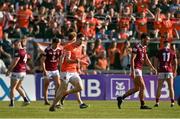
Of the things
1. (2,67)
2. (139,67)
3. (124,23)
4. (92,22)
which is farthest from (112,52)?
(139,67)

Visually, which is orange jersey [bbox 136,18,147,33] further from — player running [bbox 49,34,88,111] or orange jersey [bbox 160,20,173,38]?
player running [bbox 49,34,88,111]

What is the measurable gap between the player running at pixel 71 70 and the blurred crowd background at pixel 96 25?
8.72 m

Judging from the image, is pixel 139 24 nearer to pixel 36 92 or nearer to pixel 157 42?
pixel 157 42

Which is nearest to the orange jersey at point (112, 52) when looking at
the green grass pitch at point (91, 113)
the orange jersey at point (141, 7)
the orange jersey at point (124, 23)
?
the orange jersey at point (124, 23)

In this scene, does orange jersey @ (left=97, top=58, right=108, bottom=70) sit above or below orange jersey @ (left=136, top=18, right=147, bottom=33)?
below

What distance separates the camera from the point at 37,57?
32125 millimetres

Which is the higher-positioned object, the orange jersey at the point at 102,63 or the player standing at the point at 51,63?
the player standing at the point at 51,63

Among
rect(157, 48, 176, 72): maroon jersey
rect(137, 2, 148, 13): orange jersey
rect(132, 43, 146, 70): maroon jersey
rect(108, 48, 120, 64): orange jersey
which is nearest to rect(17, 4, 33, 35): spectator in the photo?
rect(108, 48, 120, 64): orange jersey

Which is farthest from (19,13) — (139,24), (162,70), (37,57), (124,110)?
(124,110)

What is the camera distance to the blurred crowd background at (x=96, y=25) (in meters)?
32.2

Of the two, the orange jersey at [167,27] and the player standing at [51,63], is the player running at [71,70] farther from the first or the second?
the orange jersey at [167,27]

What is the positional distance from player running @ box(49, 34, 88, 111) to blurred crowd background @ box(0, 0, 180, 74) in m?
8.72

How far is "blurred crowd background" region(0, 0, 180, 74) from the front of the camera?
106ft

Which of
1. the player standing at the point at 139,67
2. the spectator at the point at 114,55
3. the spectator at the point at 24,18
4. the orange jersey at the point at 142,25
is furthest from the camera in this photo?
the orange jersey at the point at 142,25
